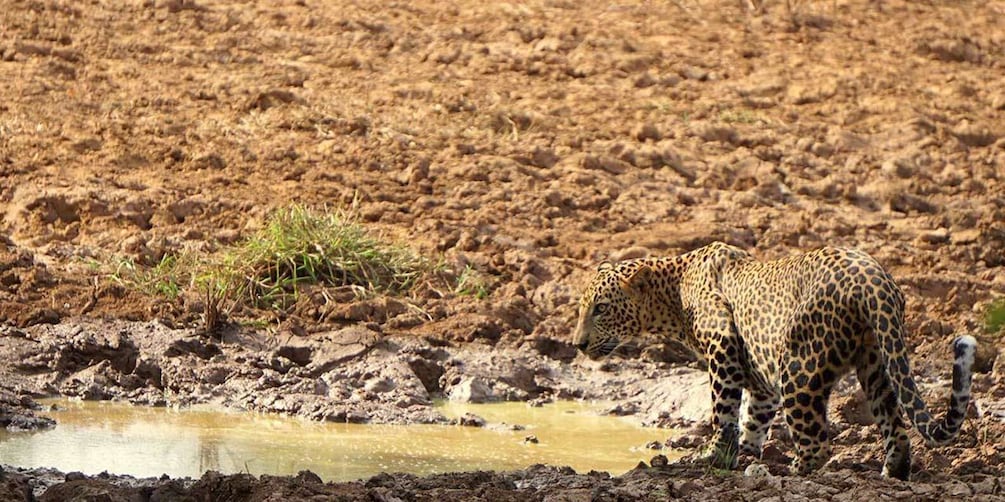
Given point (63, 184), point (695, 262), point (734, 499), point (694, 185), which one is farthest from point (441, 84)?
point (734, 499)

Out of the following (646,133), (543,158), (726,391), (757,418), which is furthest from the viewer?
(646,133)

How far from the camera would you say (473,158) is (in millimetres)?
14789

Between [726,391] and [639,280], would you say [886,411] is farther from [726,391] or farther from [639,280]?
[639,280]

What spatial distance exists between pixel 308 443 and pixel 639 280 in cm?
197

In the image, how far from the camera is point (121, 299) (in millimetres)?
11773

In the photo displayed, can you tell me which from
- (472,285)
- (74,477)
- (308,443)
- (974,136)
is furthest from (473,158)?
(74,477)

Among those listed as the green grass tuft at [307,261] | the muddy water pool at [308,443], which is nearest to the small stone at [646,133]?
the green grass tuft at [307,261]

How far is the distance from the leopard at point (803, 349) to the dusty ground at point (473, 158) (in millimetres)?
1104

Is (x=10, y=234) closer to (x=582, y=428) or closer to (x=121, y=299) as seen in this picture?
(x=121, y=299)

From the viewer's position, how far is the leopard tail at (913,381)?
7.11 metres

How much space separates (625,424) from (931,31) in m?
9.41

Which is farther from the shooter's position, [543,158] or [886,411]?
[543,158]

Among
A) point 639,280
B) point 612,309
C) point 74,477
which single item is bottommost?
point 74,477

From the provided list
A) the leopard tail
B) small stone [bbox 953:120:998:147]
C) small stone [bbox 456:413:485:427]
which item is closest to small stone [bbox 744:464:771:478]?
the leopard tail
